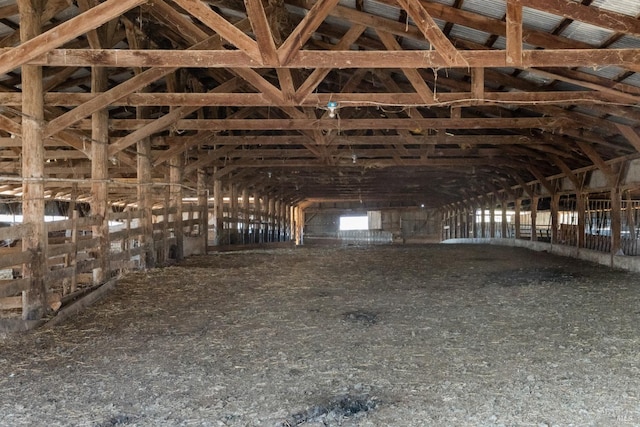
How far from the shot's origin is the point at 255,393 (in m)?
3.78

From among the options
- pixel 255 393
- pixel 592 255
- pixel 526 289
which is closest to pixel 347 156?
pixel 592 255

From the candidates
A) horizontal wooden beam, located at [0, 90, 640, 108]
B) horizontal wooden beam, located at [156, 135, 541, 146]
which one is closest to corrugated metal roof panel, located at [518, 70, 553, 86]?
horizontal wooden beam, located at [0, 90, 640, 108]

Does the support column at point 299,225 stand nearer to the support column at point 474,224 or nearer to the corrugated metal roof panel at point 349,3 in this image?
the support column at point 474,224

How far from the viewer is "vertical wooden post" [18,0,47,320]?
626 cm

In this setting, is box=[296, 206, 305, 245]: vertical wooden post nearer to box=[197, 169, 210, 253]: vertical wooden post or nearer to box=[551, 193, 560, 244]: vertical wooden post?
box=[197, 169, 210, 253]: vertical wooden post

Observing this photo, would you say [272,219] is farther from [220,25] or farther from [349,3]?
[220,25]

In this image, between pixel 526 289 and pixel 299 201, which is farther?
pixel 299 201

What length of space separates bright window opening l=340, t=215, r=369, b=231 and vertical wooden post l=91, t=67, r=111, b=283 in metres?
30.3

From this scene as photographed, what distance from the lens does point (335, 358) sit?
462 centimetres

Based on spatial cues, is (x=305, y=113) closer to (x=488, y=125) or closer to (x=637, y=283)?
(x=488, y=125)

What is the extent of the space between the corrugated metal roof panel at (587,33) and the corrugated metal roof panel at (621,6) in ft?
2.23

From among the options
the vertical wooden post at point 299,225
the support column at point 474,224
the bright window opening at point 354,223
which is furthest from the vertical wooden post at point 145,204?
the bright window opening at point 354,223

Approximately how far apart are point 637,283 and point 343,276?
495 cm

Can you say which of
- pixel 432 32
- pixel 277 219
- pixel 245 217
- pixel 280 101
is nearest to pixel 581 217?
pixel 280 101
